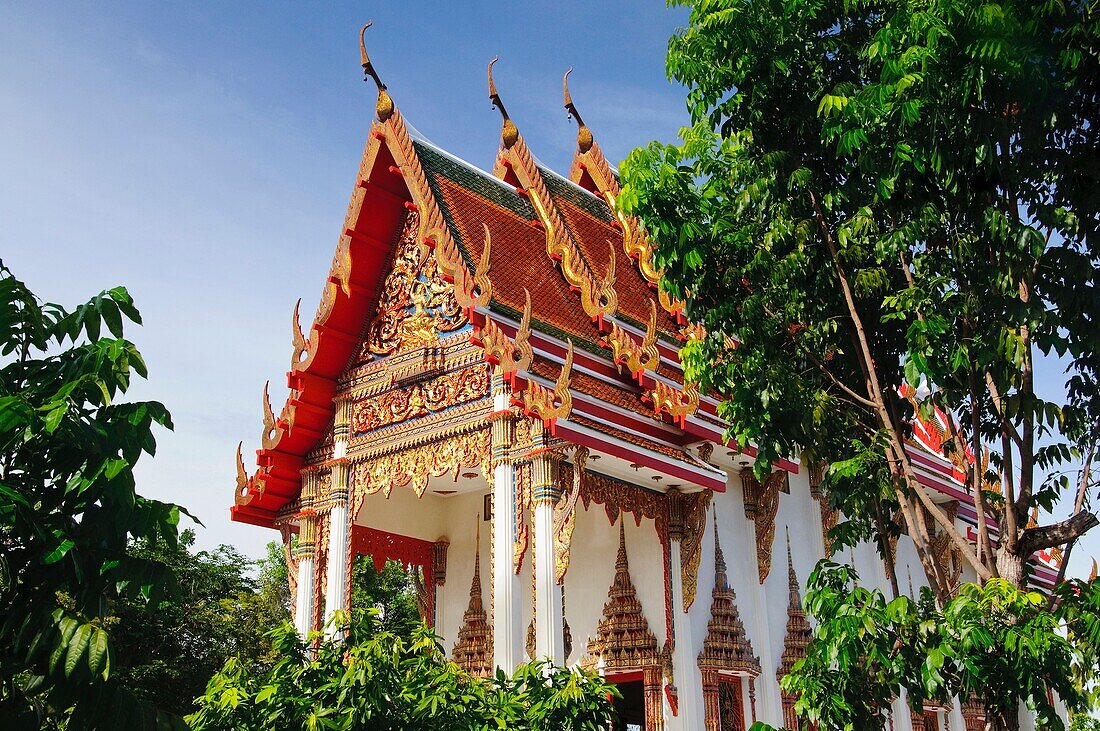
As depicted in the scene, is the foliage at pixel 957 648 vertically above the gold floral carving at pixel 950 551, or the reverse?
the gold floral carving at pixel 950 551

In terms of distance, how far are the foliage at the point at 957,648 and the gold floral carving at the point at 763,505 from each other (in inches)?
227

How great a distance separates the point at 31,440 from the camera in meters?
4.38

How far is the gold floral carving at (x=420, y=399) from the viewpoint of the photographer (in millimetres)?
11578

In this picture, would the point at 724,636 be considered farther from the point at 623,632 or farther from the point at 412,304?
the point at 412,304

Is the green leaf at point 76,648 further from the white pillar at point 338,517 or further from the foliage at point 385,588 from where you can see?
the foliage at point 385,588

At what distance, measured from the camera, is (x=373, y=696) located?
21.9 feet

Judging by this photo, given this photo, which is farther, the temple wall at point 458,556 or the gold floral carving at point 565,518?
the temple wall at point 458,556

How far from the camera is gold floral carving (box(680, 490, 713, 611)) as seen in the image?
1141cm

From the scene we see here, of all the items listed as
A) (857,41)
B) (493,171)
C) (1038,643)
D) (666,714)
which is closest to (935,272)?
(857,41)

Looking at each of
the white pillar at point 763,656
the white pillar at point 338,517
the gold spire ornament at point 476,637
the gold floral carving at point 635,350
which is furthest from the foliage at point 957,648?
the gold spire ornament at point 476,637

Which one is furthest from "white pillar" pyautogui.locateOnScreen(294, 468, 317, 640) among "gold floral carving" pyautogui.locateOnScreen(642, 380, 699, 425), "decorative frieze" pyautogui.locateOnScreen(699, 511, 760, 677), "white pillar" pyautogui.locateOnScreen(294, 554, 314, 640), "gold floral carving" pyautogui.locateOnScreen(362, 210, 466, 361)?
"decorative frieze" pyautogui.locateOnScreen(699, 511, 760, 677)

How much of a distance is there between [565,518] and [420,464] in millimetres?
2091

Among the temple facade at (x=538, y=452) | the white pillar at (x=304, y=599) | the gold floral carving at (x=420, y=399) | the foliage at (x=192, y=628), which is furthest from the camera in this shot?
the foliage at (x=192, y=628)

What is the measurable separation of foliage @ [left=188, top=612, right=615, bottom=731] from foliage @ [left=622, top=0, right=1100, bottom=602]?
2.30 m
